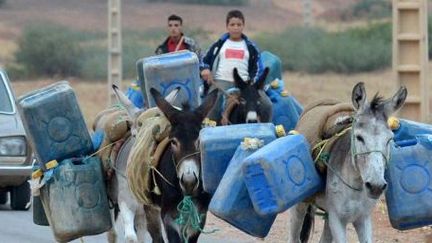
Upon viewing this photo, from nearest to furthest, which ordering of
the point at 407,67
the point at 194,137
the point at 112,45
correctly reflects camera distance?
1. the point at 194,137
2. the point at 407,67
3. the point at 112,45

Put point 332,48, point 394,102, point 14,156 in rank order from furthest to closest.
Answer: point 332,48, point 14,156, point 394,102

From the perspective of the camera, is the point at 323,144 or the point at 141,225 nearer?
the point at 323,144

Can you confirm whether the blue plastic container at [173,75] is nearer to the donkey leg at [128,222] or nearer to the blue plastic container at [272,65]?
the donkey leg at [128,222]

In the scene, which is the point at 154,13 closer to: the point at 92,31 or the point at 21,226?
the point at 92,31

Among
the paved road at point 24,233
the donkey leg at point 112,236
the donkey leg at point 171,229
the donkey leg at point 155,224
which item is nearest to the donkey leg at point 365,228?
the donkey leg at point 171,229

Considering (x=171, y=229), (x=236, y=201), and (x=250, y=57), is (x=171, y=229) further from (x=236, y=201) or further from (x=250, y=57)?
(x=250, y=57)

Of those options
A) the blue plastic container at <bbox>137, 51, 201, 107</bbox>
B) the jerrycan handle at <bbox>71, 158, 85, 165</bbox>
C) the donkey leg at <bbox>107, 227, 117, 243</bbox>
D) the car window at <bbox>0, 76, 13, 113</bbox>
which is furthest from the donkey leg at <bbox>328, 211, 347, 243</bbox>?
the car window at <bbox>0, 76, 13, 113</bbox>

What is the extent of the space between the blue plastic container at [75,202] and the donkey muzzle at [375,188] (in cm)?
298

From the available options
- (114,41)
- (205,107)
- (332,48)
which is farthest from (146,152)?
(332,48)

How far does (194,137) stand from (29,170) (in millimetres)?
6400

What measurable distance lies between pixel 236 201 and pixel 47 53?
153 feet

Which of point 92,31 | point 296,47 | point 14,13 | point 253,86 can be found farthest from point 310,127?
point 14,13

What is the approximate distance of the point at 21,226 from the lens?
1609 cm

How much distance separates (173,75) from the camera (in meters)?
12.7
